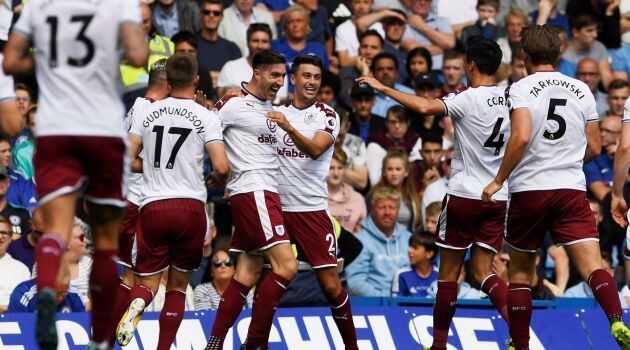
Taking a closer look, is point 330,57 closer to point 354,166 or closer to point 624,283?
point 354,166

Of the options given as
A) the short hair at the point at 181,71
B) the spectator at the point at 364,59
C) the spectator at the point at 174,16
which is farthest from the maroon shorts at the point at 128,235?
the spectator at the point at 364,59

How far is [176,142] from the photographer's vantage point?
1138 centimetres

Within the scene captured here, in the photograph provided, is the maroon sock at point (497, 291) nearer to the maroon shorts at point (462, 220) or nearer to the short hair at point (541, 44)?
the maroon shorts at point (462, 220)

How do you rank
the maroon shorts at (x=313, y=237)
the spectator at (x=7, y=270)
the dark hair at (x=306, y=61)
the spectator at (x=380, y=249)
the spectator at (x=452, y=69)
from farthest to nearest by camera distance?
1. the spectator at (x=452, y=69)
2. the spectator at (x=380, y=249)
3. the spectator at (x=7, y=270)
4. the dark hair at (x=306, y=61)
5. the maroon shorts at (x=313, y=237)

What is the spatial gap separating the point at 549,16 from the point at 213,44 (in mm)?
6363

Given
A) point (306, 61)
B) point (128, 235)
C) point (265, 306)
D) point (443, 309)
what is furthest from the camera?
point (128, 235)

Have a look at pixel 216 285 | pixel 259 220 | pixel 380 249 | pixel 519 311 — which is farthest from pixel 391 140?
pixel 519 311

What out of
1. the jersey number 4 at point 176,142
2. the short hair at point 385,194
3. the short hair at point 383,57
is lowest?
the short hair at point 385,194

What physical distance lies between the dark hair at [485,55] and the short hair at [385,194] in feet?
14.7

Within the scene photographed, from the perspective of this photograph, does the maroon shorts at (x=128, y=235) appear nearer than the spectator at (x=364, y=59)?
Yes

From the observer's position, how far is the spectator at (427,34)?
20578 millimetres

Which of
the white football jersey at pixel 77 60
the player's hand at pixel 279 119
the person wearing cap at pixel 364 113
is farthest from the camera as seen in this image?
the person wearing cap at pixel 364 113

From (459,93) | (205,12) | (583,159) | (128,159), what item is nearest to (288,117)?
(459,93)

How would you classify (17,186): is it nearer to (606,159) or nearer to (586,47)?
(606,159)
